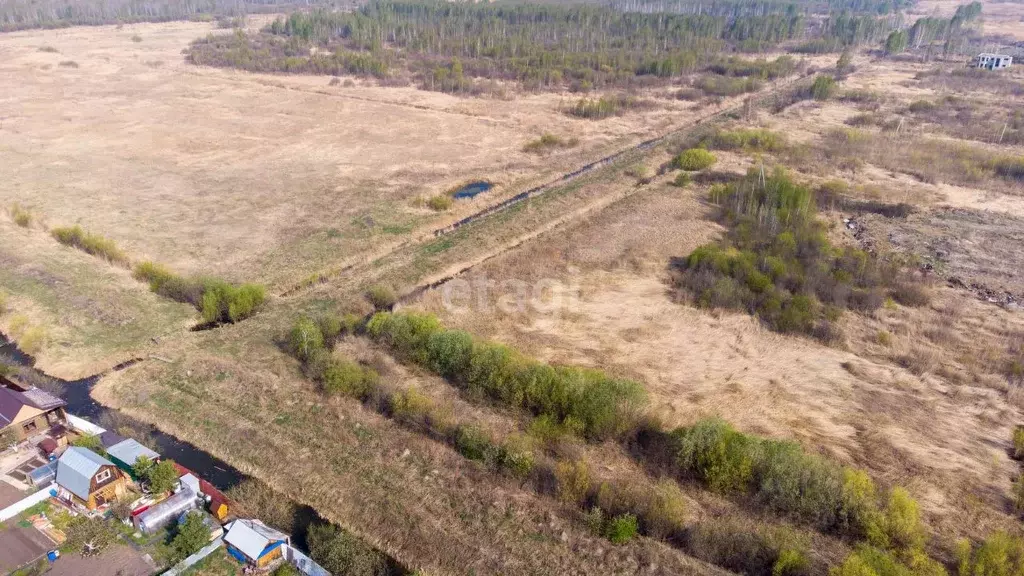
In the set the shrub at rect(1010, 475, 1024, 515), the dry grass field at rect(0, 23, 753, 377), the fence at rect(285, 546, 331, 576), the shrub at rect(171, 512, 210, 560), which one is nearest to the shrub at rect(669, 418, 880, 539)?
the shrub at rect(1010, 475, 1024, 515)

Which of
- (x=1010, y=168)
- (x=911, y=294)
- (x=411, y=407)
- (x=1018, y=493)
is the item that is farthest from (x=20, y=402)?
(x=1010, y=168)

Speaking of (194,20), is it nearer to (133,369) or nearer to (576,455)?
(133,369)

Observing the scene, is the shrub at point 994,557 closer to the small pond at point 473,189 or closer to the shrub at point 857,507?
the shrub at point 857,507

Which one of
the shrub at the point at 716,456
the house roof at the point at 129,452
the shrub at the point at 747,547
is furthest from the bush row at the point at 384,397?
the house roof at the point at 129,452

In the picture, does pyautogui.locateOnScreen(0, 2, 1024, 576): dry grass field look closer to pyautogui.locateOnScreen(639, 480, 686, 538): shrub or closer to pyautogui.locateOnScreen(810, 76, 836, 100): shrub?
pyautogui.locateOnScreen(639, 480, 686, 538): shrub

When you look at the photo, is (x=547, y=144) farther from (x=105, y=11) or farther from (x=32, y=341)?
(x=105, y=11)
